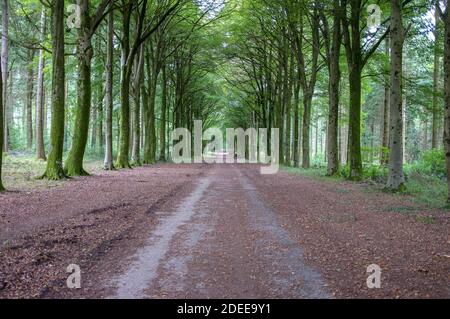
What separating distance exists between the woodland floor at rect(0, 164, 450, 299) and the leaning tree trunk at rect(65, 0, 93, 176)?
21.3 feet

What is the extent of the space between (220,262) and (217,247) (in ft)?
2.98

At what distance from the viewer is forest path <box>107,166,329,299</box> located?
482 cm

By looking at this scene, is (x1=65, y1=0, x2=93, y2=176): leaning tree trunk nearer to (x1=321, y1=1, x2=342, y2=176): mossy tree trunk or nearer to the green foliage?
(x1=321, y1=1, x2=342, y2=176): mossy tree trunk

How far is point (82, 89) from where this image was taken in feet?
61.0

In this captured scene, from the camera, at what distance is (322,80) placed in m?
35.3

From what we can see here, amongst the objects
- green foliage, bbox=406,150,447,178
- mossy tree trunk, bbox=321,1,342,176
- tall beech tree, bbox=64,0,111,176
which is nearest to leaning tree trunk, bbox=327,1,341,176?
mossy tree trunk, bbox=321,1,342,176

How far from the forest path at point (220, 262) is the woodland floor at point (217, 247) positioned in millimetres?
14

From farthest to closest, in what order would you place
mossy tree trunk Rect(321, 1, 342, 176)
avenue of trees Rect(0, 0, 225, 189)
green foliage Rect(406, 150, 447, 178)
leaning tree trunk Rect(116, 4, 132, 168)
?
leaning tree trunk Rect(116, 4, 132, 168)
green foliage Rect(406, 150, 447, 178)
mossy tree trunk Rect(321, 1, 342, 176)
avenue of trees Rect(0, 0, 225, 189)

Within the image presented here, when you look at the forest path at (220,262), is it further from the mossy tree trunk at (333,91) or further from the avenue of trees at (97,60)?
the mossy tree trunk at (333,91)

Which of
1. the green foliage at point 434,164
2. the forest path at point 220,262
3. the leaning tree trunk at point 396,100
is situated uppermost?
the leaning tree trunk at point 396,100

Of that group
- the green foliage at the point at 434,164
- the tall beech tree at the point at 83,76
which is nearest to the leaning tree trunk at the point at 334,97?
the green foliage at the point at 434,164

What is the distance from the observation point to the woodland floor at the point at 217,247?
4.91 m

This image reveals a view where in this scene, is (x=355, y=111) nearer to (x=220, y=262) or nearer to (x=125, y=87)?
(x=125, y=87)
